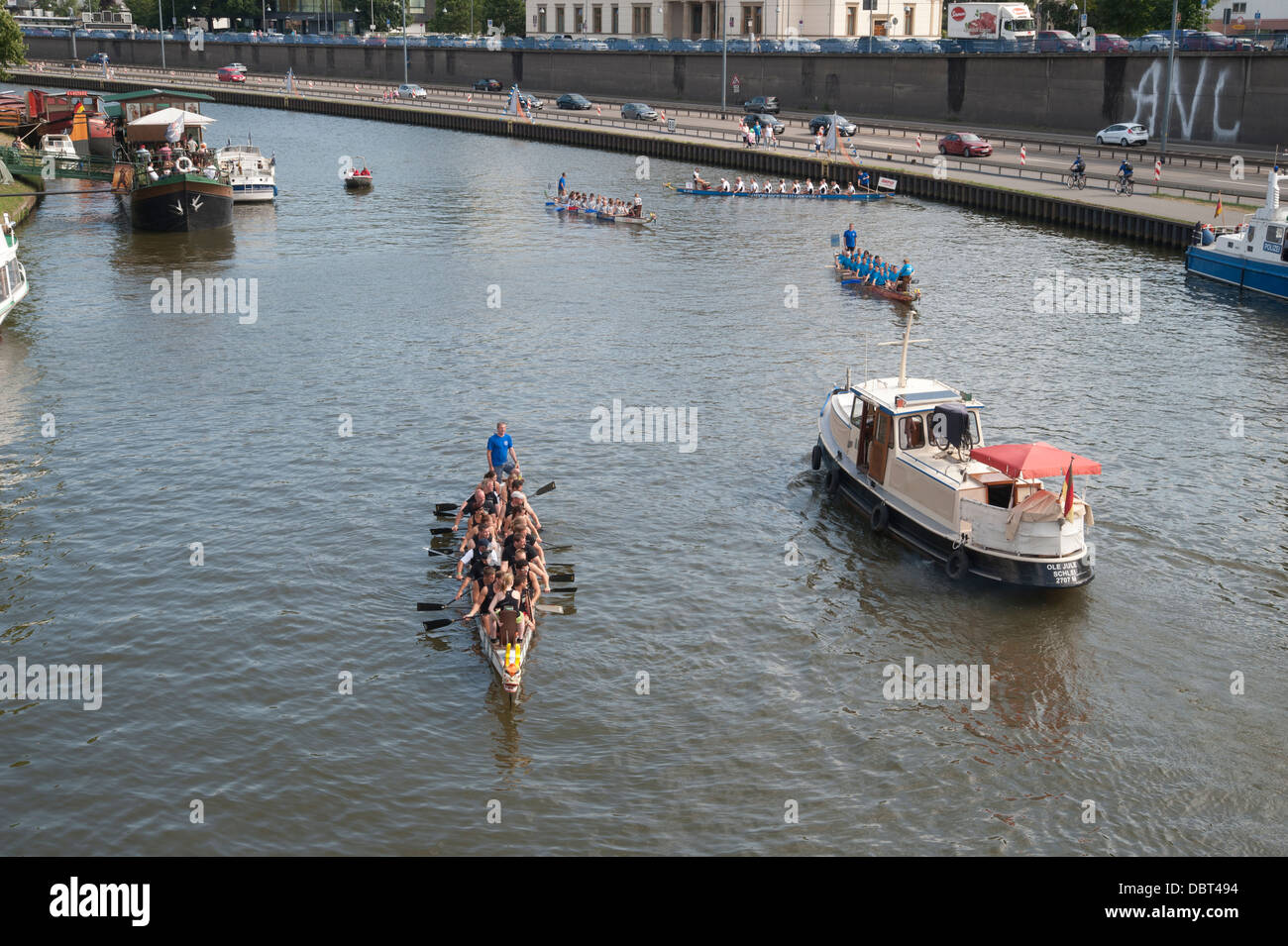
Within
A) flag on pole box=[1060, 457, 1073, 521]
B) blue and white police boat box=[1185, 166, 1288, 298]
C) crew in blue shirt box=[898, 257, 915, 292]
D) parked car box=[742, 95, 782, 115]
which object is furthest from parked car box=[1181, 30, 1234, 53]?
flag on pole box=[1060, 457, 1073, 521]

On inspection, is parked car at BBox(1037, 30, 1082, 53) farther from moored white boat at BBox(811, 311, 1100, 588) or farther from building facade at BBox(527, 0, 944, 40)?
moored white boat at BBox(811, 311, 1100, 588)

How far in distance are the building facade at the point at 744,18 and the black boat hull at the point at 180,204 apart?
8690 cm

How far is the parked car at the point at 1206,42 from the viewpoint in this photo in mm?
83188

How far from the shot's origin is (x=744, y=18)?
145 m

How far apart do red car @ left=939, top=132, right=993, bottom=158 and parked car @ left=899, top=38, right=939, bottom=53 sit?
23.6 m

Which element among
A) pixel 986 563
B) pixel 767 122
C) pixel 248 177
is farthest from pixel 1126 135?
pixel 986 563

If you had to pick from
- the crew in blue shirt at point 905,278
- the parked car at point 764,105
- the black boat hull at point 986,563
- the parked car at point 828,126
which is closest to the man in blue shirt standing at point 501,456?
the black boat hull at point 986,563

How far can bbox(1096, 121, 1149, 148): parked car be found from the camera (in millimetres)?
85250

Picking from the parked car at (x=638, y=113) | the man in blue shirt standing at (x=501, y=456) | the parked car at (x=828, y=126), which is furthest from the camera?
the parked car at (x=638, y=113)

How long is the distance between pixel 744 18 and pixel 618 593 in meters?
132

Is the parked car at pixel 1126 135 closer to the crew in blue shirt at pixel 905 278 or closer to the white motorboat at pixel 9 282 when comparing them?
the crew in blue shirt at pixel 905 278

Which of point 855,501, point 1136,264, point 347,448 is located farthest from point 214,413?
point 1136,264

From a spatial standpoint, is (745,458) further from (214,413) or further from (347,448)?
(214,413)

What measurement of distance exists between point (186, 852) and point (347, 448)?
17279 millimetres
